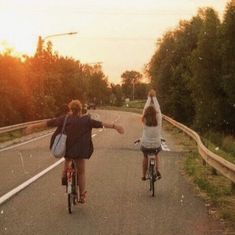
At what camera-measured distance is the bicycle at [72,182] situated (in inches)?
369

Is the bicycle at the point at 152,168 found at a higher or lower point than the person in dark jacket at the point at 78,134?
lower

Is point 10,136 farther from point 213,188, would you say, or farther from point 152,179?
point 152,179

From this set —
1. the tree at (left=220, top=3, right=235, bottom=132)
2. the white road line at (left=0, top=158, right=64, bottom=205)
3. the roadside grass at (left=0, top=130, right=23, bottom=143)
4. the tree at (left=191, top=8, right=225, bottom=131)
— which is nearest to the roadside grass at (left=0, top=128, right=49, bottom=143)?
the roadside grass at (left=0, top=130, right=23, bottom=143)

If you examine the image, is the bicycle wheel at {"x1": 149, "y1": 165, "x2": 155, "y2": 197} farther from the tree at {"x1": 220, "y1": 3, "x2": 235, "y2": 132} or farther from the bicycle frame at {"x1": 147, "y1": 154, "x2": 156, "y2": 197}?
the tree at {"x1": 220, "y1": 3, "x2": 235, "y2": 132}

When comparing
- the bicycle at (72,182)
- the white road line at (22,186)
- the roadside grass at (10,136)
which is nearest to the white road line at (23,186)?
the white road line at (22,186)

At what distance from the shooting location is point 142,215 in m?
9.09

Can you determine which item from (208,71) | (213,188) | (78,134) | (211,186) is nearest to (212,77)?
(208,71)

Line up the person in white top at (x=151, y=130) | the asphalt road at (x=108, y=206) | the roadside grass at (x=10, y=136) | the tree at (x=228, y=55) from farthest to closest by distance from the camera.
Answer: the tree at (x=228, y=55) → the roadside grass at (x=10, y=136) → the person in white top at (x=151, y=130) → the asphalt road at (x=108, y=206)

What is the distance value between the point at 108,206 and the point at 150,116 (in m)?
2.43

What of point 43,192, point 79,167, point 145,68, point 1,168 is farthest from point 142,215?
point 145,68

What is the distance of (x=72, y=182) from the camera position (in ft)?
31.3

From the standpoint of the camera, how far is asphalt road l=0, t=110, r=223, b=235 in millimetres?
8156

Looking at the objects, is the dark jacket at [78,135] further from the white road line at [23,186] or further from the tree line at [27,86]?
the tree line at [27,86]

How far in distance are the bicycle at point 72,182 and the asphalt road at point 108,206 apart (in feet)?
0.60
